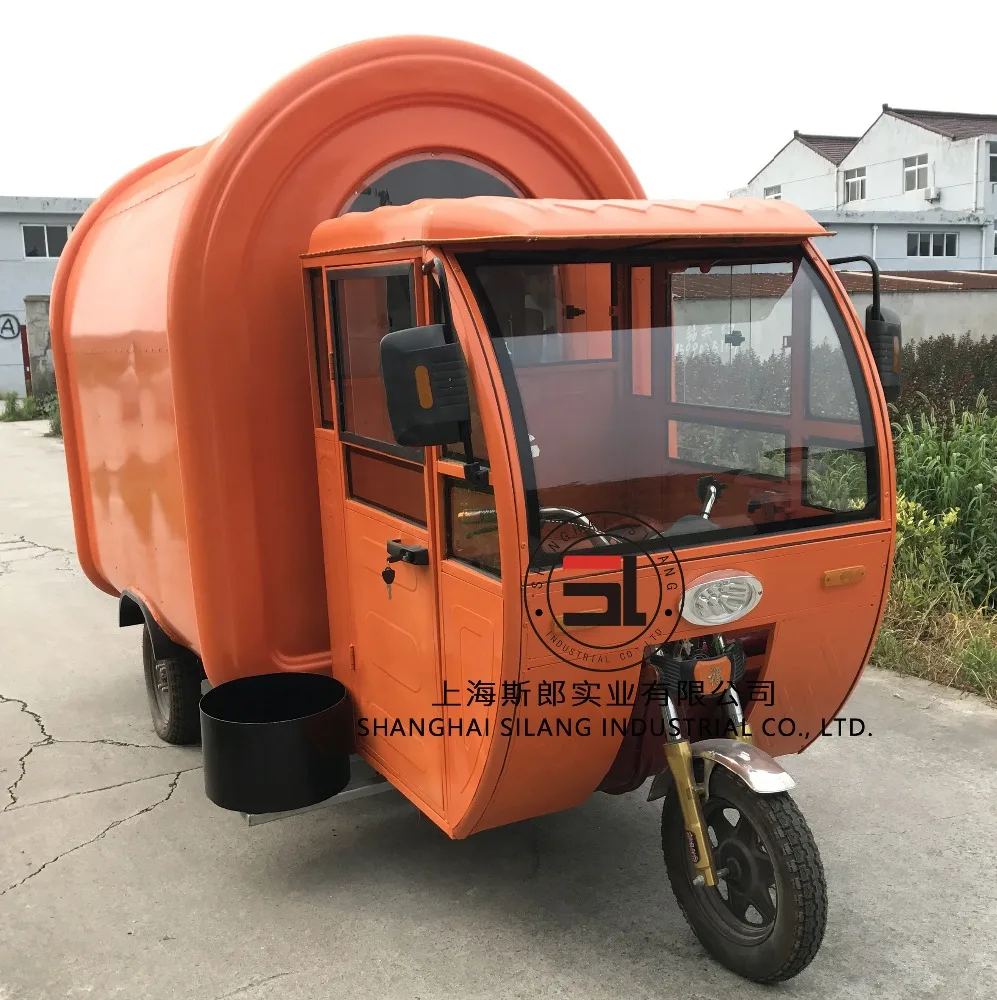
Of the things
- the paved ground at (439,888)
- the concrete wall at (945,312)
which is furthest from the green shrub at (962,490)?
the concrete wall at (945,312)

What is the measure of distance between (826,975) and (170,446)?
2993 millimetres

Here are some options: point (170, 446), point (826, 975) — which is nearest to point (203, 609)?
point (170, 446)

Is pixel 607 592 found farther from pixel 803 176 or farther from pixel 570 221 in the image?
pixel 803 176

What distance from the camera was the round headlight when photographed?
3107mm

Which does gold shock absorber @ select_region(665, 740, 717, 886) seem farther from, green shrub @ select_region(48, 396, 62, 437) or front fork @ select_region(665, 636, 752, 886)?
green shrub @ select_region(48, 396, 62, 437)

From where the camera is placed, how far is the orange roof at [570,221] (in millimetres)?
2871

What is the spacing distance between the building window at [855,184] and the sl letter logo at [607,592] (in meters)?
38.8

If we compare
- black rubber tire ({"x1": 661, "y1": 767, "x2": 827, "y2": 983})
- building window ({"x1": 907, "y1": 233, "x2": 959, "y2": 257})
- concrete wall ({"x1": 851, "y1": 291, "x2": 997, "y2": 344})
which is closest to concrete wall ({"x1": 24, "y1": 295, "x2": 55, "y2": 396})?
concrete wall ({"x1": 851, "y1": 291, "x2": 997, "y2": 344})

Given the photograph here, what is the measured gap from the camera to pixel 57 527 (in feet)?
35.5

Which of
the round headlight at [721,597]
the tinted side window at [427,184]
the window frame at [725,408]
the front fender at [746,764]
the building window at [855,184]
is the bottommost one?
the front fender at [746,764]

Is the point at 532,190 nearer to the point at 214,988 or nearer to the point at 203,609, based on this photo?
the point at 203,609

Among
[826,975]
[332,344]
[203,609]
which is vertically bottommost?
[826,975]

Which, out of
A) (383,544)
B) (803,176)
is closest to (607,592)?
(383,544)
